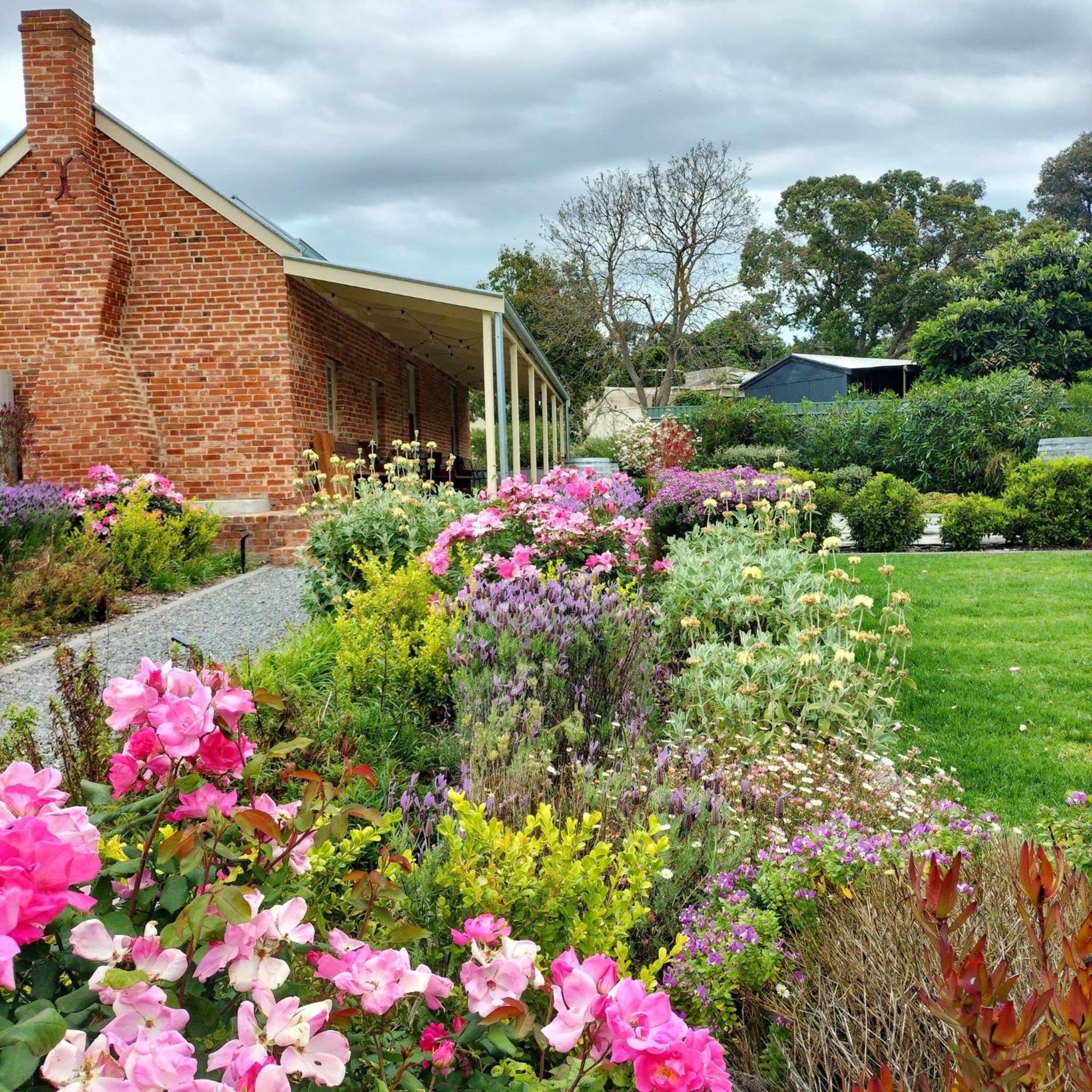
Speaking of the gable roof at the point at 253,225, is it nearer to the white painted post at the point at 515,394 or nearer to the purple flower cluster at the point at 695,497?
the white painted post at the point at 515,394

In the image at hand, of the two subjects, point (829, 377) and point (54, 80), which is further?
point (829, 377)

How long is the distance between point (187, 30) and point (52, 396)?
A: 467cm

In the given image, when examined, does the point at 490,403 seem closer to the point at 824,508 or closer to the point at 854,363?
the point at 824,508

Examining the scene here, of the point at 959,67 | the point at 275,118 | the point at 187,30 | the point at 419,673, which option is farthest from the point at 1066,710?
the point at 959,67

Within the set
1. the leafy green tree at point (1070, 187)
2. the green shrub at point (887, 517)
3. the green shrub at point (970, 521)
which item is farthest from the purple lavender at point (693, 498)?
the leafy green tree at point (1070, 187)

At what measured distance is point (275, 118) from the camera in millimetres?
13961

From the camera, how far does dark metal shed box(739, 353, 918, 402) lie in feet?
104

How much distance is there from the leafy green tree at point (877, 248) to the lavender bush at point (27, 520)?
147ft

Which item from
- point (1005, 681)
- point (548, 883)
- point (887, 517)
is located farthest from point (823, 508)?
point (548, 883)

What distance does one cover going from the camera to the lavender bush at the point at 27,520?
7.88 metres

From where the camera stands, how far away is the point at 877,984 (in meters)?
1.79

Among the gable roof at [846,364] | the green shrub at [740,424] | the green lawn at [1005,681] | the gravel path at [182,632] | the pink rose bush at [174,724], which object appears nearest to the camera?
the pink rose bush at [174,724]

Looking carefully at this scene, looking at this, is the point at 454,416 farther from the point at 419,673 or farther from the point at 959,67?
the point at 959,67

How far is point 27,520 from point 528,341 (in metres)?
7.66
